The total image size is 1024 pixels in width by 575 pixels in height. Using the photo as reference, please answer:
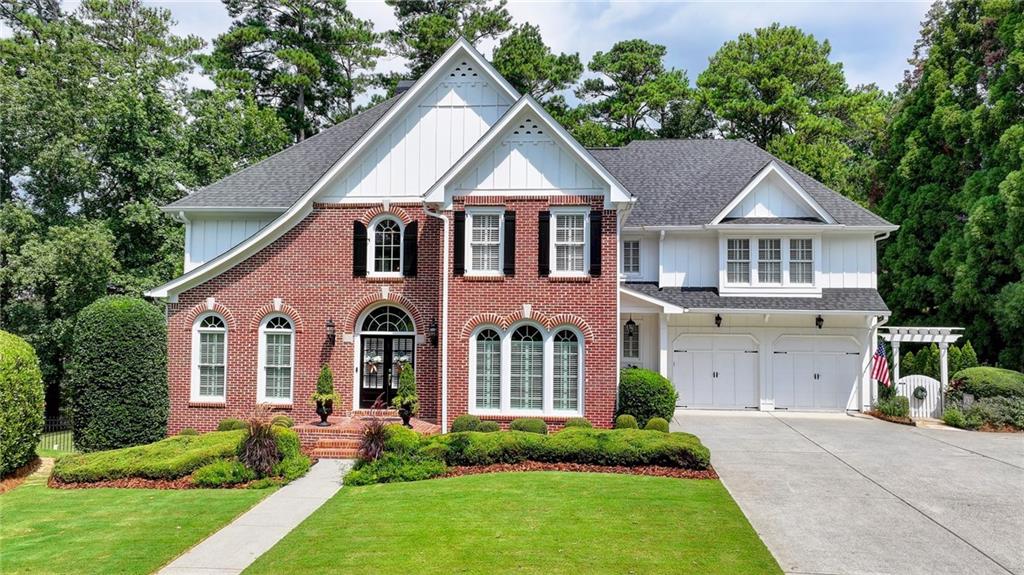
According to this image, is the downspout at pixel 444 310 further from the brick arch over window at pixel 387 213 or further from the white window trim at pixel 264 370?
the white window trim at pixel 264 370

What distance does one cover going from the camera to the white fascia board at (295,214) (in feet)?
51.5

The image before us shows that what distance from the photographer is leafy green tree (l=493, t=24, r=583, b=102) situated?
35.3m

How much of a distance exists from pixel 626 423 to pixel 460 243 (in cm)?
584

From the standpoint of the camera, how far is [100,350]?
13938 mm

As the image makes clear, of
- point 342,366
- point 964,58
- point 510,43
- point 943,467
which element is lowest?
point 943,467

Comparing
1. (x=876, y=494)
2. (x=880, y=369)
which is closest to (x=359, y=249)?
(x=876, y=494)

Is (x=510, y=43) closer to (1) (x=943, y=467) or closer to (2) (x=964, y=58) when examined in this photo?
(2) (x=964, y=58)

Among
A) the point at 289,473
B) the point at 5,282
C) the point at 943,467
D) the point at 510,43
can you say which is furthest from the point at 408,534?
the point at 510,43

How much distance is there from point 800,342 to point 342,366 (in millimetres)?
14301

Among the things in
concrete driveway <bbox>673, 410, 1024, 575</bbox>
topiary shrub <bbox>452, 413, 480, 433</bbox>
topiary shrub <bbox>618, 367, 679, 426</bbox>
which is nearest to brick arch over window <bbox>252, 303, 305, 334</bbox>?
topiary shrub <bbox>452, 413, 480, 433</bbox>

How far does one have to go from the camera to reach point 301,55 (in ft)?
116

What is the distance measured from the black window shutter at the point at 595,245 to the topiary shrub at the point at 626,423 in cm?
341

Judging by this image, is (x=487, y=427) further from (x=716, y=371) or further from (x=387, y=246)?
(x=716, y=371)

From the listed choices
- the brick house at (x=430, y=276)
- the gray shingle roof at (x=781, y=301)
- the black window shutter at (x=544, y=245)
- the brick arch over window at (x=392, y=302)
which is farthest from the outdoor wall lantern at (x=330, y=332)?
the gray shingle roof at (x=781, y=301)
